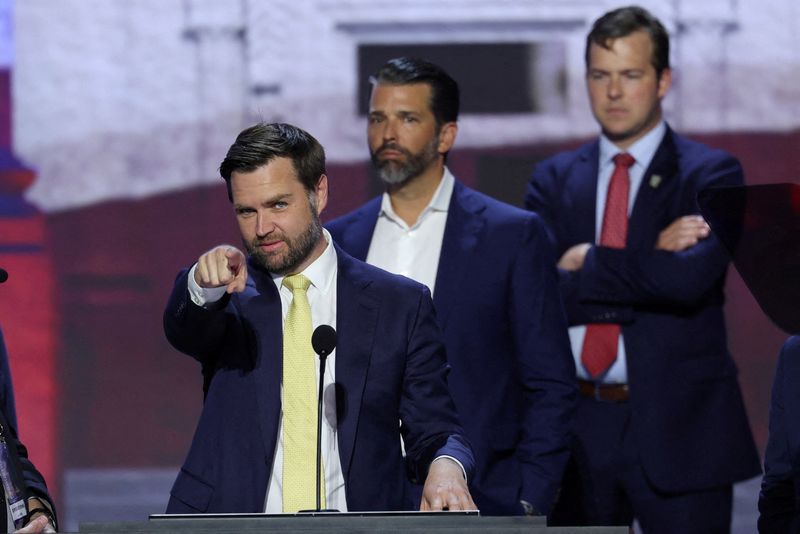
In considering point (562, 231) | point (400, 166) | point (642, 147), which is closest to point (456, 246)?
point (400, 166)

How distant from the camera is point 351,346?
291 centimetres

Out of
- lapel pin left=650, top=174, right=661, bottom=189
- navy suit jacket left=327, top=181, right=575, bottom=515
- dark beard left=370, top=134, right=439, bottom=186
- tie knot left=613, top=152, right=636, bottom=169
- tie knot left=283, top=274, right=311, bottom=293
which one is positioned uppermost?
dark beard left=370, top=134, right=439, bottom=186

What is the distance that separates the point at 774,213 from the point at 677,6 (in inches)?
99.0

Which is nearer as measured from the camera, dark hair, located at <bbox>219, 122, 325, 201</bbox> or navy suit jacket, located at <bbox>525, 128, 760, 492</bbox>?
dark hair, located at <bbox>219, 122, 325, 201</bbox>

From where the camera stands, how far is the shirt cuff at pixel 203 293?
109 inches

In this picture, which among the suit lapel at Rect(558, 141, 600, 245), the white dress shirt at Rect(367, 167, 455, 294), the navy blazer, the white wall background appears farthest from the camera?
the white wall background

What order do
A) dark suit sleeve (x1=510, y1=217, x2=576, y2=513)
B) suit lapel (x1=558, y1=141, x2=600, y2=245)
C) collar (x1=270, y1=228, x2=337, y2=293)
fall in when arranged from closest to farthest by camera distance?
collar (x1=270, y1=228, x2=337, y2=293) < dark suit sleeve (x1=510, y1=217, x2=576, y2=513) < suit lapel (x1=558, y1=141, x2=600, y2=245)

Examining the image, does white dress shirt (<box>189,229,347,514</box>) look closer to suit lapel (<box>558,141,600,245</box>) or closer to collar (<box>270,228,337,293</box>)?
collar (<box>270,228,337,293</box>)

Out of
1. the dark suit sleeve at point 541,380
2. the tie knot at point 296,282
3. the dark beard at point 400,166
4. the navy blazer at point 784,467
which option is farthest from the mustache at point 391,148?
the navy blazer at point 784,467

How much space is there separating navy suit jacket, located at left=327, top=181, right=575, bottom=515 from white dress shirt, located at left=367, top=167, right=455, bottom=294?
0.23ft

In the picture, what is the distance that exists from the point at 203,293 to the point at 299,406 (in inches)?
12.5

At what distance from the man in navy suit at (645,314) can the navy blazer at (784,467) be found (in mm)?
962

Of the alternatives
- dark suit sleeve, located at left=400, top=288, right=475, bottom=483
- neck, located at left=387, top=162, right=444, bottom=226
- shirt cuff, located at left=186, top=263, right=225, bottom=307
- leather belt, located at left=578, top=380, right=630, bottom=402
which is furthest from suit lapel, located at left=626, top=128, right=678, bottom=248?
shirt cuff, located at left=186, top=263, right=225, bottom=307

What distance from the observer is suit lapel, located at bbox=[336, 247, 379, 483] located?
286 centimetres
